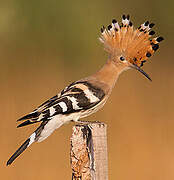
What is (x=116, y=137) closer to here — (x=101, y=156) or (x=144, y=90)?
(x=144, y=90)

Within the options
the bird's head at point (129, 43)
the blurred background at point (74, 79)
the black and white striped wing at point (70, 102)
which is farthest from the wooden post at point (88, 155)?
the blurred background at point (74, 79)

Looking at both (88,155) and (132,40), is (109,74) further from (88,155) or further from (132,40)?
(88,155)

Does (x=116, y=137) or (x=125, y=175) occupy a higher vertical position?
(x=116, y=137)

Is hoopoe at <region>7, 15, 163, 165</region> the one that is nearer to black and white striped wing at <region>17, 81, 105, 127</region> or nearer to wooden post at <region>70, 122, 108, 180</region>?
black and white striped wing at <region>17, 81, 105, 127</region>

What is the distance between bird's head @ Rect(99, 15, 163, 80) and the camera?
316 cm

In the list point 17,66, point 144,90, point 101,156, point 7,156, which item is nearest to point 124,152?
point 144,90

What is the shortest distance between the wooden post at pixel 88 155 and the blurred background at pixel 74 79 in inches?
76.4

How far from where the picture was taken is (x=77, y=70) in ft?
15.8

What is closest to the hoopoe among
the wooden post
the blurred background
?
the wooden post

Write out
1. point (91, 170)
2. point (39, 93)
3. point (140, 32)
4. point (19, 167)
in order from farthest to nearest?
point (39, 93)
point (19, 167)
point (140, 32)
point (91, 170)

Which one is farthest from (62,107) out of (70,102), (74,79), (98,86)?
(74,79)

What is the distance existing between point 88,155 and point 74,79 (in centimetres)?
237

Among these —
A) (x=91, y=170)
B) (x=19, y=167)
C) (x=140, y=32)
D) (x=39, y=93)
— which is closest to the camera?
(x=91, y=170)

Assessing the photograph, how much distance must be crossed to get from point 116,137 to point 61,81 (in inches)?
26.7
